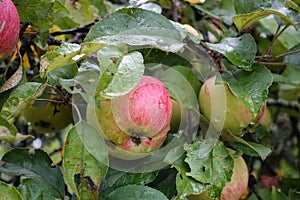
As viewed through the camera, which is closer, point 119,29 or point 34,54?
point 119,29

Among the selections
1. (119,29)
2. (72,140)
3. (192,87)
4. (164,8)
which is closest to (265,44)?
(164,8)

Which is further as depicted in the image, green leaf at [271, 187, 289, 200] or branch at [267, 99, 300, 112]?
branch at [267, 99, 300, 112]

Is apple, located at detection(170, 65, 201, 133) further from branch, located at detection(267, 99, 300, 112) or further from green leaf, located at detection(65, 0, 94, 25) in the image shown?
branch, located at detection(267, 99, 300, 112)

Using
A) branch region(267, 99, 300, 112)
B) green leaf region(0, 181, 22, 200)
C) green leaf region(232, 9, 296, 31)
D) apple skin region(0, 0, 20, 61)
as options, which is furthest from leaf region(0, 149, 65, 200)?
branch region(267, 99, 300, 112)

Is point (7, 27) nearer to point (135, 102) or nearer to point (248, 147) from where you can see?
point (135, 102)

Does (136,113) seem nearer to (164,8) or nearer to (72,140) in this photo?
(72,140)

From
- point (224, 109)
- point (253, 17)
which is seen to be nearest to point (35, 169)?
point (224, 109)

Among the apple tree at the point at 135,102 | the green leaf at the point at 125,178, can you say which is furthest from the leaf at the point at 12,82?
the green leaf at the point at 125,178
